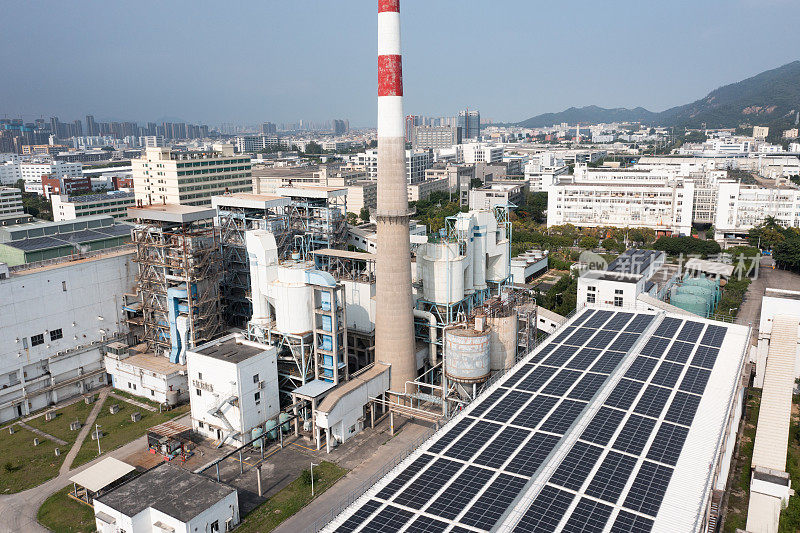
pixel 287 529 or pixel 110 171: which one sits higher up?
pixel 110 171

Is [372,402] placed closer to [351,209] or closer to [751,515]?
[751,515]

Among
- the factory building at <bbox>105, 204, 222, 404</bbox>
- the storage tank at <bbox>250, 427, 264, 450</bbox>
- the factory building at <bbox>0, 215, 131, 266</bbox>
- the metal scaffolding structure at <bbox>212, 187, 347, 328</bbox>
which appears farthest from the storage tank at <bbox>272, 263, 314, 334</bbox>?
the factory building at <bbox>0, 215, 131, 266</bbox>

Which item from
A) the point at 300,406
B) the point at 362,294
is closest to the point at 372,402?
the point at 300,406

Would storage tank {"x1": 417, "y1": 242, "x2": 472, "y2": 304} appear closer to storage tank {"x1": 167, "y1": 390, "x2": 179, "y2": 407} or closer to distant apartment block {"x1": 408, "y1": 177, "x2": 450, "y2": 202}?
storage tank {"x1": 167, "y1": 390, "x2": 179, "y2": 407}

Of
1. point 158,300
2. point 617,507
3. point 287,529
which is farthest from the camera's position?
point 158,300

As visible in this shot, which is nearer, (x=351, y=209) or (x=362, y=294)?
(x=362, y=294)

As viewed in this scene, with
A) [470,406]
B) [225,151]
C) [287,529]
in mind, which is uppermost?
[225,151]

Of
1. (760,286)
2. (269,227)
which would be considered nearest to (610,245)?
(760,286)
